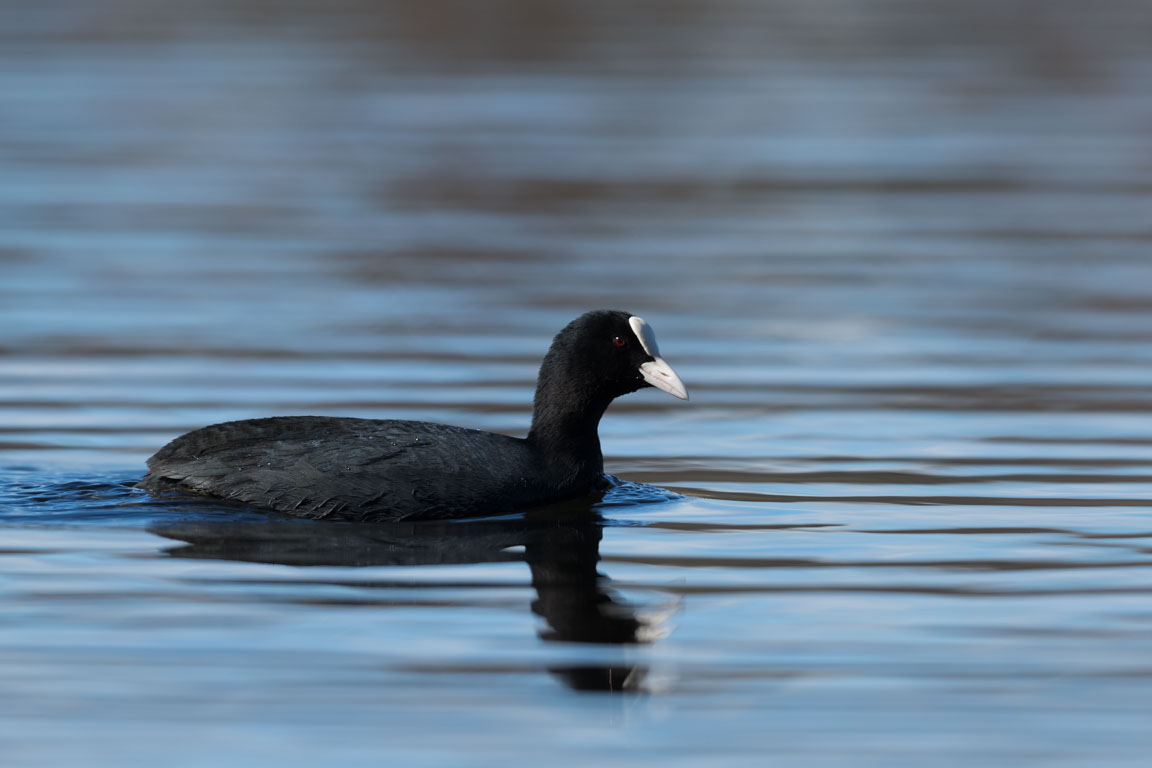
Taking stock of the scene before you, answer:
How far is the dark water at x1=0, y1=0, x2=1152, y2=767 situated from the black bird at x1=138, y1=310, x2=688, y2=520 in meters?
0.17

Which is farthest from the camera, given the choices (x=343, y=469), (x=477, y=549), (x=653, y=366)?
(x=653, y=366)

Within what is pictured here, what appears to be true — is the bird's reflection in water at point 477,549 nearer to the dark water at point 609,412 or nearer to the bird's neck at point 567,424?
the dark water at point 609,412

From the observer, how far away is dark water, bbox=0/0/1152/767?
227 inches

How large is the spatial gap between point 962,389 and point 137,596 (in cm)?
570

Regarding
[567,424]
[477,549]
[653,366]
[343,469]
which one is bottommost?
[477,549]

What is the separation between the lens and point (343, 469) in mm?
8125

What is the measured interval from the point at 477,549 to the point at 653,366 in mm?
1434

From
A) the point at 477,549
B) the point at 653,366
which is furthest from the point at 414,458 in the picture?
the point at 653,366

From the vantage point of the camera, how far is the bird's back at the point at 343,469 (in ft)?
26.6

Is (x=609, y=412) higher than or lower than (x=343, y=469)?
higher

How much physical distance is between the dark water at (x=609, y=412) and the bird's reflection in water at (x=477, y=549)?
29 millimetres

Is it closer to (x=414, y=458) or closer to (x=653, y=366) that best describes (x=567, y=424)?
(x=653, y=366)

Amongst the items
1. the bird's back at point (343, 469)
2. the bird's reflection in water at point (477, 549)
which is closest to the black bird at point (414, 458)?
the bird's back at point (343, 469)

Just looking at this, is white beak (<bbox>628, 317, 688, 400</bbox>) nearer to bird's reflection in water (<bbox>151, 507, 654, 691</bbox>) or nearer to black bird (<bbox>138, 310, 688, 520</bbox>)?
black bird (<bbox>138, 310, 688, 520</bbox>)
